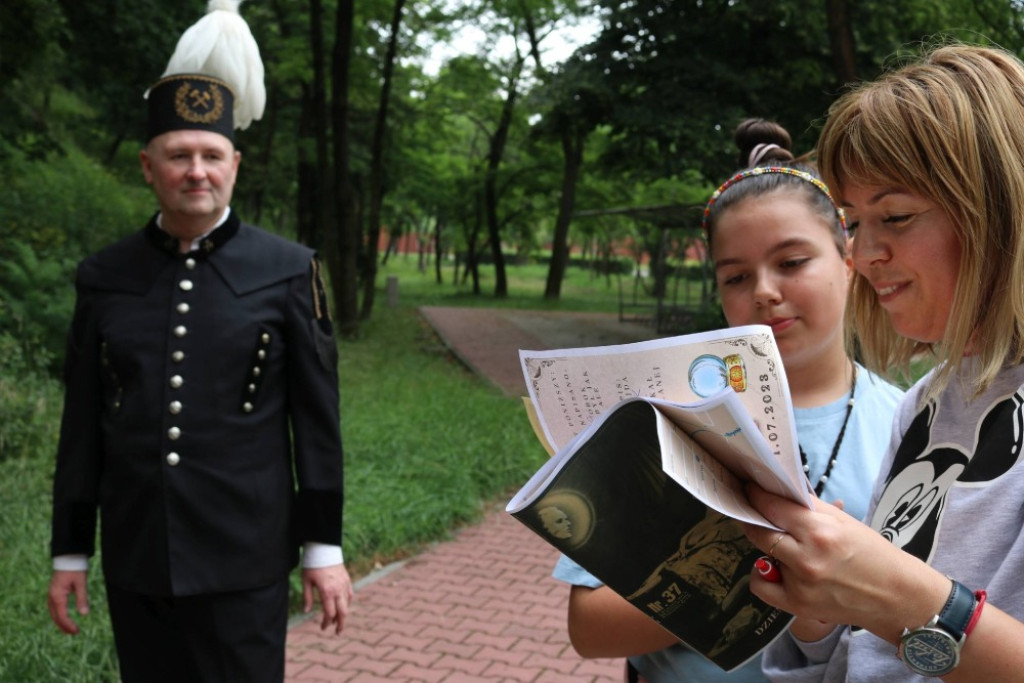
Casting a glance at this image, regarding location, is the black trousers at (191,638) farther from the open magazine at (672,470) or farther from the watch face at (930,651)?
the watch face at (930,651)

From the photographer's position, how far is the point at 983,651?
1160 millimetres

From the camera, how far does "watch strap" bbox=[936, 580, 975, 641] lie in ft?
3.78

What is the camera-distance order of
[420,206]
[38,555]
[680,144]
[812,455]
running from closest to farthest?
1. [812,455]
2. [38,555]
3. [680,144]
4. [420,206]

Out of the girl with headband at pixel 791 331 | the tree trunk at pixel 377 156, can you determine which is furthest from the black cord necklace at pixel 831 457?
the tree trunk at pixel 377 156

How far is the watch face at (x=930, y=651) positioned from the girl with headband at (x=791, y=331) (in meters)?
0.60

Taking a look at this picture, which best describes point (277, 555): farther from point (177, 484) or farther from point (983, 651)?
point (983, 651)

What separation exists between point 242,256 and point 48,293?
25.9 feet

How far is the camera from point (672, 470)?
110 cm

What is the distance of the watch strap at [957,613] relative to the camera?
3.78ft

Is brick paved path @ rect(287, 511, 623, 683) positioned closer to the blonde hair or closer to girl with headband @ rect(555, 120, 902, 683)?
girl with headband @ rect(555, 120, 902, 683)

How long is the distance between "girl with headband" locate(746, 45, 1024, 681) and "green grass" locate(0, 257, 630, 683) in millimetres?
3573

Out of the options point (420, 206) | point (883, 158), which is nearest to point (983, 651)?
point (883, 158)

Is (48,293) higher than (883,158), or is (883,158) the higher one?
(883,158)

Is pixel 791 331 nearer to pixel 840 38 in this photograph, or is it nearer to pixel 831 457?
pixel 831 457
